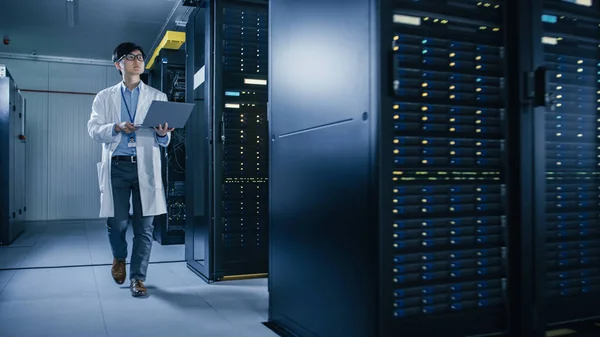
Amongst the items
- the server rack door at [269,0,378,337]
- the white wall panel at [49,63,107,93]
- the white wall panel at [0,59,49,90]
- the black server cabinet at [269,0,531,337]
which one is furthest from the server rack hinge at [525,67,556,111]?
the white wall panel at [0,59,49,90]

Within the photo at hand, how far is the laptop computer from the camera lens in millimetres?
2836

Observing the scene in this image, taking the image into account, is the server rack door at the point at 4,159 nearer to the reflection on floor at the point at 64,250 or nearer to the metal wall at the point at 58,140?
the reflection on floor at the point at 64,250

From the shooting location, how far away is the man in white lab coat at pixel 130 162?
3.05 meters

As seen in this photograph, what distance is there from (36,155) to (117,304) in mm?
6688

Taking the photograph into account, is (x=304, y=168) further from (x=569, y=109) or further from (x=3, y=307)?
(x=3, y=307)

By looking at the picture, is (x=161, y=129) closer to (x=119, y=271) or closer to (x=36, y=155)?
(x=119, y=271)

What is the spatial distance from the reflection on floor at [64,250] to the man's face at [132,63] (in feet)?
6.19

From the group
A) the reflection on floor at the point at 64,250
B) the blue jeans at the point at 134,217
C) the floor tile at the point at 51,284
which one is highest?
the blue jeans at the point at 134,217

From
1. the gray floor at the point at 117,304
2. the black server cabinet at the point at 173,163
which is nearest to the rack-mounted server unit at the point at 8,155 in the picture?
the gray floor at the point at 117,304

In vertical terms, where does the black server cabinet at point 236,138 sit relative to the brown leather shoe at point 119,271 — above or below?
above

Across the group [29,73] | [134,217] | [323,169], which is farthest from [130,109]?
[29,73]

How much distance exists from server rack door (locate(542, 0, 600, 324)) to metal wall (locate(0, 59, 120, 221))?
829cm

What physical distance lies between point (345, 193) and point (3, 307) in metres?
2.20

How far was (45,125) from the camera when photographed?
27.6 feet
